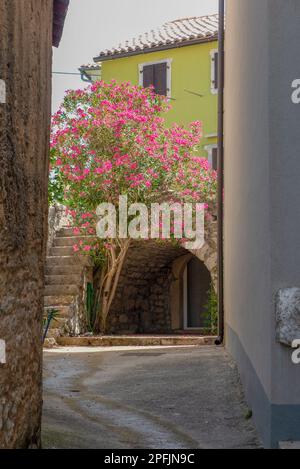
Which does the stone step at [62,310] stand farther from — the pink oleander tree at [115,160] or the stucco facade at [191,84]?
the stucco facade at [191,84]

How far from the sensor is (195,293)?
18547mm

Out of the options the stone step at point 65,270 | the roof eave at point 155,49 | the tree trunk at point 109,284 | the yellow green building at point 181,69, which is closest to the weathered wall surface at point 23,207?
the stone step at point 65,270

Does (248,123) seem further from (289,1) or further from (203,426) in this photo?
(203,426)

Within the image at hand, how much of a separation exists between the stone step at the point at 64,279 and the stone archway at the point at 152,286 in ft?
4.29

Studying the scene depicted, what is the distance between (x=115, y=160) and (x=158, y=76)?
7771 mm

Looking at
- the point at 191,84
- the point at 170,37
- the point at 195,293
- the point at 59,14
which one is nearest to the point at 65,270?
the point at 195,293

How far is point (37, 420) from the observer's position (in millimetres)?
3816

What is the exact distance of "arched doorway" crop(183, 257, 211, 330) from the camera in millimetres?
18312

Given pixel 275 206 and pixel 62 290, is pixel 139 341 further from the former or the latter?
pixel 275 206

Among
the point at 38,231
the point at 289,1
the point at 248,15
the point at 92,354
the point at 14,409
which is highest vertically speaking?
the point at 248,15

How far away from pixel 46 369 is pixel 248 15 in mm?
4750

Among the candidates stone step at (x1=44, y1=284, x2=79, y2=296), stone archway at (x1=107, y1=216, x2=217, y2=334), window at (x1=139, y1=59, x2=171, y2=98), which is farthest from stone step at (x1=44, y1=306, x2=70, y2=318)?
window at (x1=139, y1=59, x2=171, y2=98)

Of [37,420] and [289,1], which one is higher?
[289,1]

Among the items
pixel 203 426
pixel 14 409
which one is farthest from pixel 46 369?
pixel 14 409
